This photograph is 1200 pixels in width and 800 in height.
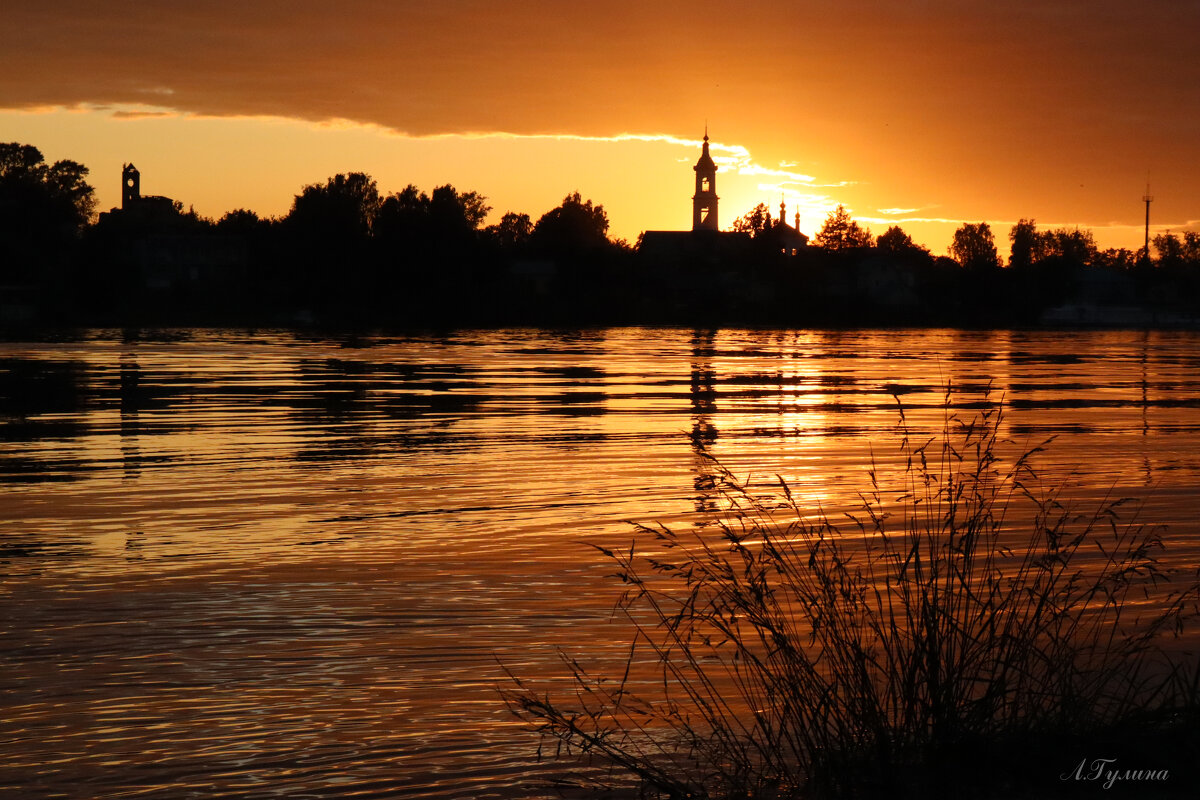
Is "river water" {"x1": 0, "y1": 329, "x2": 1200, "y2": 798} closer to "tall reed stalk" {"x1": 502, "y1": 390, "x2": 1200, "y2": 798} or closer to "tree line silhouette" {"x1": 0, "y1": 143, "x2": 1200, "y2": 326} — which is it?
"tall reed stalk" {"x1": 502, "y1": 390, "x2": 1200, "y2": 798}

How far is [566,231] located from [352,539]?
161 meters

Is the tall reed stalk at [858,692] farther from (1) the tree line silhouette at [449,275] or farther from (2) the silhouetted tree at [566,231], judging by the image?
(2) the silhouetted tree at [566,231]

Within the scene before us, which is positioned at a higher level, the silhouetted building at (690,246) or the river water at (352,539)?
the silhouetted building at (690,246)

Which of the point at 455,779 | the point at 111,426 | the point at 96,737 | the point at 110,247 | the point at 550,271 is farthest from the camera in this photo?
the point at 550,271

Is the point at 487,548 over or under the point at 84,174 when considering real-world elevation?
under

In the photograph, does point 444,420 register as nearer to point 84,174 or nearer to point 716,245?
point 716,245

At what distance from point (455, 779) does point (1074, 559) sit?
6881 millimetres

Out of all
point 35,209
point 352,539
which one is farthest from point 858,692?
point 35,209

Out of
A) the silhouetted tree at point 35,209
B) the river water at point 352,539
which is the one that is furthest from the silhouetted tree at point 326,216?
the river water at point 352,539

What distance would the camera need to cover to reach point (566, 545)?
12.5m

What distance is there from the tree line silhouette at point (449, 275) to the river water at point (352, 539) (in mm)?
86340

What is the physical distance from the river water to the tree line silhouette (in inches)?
3399

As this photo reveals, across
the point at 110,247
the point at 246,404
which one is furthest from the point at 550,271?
the point at 246,404

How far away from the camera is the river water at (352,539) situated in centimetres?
699
